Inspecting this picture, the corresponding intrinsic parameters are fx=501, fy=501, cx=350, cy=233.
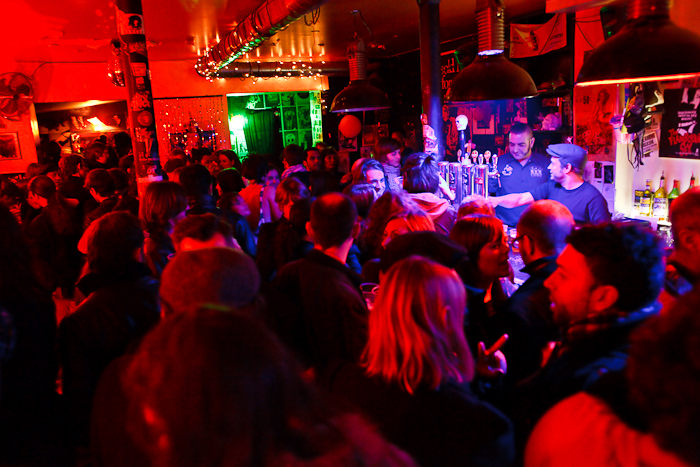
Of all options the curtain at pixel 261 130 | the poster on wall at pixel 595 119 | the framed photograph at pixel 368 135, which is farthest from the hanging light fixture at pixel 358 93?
the curtain at pixel 261 130

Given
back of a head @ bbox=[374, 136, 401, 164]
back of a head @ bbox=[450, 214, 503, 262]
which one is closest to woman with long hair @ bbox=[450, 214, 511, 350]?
back of a head @ bbox=[450, 214, 503, 262]

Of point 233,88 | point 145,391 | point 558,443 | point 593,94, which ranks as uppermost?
point 233,88

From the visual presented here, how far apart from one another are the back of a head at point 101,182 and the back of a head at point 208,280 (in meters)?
2.67

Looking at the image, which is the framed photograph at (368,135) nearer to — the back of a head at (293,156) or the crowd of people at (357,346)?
the back of a head at (293,156)

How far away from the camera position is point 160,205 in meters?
2.85

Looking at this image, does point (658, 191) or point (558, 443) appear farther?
point (658, 191)

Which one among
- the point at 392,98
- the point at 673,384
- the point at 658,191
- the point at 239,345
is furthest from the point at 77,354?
the point at 392,98

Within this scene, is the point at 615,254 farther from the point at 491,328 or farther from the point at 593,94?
the point at 593,94

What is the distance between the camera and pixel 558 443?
96cm

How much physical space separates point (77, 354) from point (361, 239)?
5.24 ft

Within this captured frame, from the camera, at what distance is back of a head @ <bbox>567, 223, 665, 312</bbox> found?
1.38 metres

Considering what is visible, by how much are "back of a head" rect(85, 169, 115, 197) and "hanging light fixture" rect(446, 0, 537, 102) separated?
264 centimetres

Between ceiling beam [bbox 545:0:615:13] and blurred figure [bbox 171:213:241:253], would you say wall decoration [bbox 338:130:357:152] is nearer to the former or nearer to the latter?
ceiling beam [bbox 545:0:615:13]

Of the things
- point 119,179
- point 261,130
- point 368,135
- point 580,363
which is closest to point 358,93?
point 119,179
